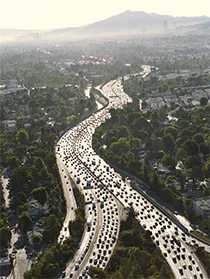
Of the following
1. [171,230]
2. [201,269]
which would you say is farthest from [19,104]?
[201,269]

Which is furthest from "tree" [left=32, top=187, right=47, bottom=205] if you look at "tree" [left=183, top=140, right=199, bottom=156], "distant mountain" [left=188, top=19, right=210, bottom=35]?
"distant mountain" [left=188, top=19, right=210, bottom=35]

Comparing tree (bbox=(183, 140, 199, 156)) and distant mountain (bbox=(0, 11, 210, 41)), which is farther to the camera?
distant mountain (bbox=(0, 11, 210, 41))

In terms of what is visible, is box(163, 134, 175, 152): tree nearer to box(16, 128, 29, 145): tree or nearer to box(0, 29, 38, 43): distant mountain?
box(16, 128, 29, 145): tree

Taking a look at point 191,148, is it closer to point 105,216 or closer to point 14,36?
point 105,216

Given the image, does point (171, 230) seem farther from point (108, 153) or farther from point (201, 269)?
point (108, 153)

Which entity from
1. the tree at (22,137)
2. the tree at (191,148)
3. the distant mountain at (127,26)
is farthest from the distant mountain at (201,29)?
the tree at (191,148)
